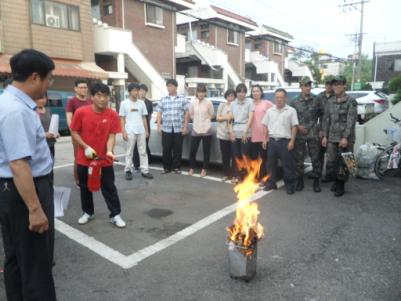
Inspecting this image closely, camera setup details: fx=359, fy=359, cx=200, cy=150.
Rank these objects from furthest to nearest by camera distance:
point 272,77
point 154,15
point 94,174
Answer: point 272,77 < point 154,15 < point 94,174

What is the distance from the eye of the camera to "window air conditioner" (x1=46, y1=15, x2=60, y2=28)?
706 inches

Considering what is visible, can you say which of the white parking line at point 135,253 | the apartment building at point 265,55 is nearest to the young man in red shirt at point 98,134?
the white parking line at point 135,253

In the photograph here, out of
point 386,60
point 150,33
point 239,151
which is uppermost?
point 150,33

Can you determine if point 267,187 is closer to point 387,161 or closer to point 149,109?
point 387,161

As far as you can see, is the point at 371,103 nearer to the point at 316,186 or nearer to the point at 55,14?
the point at 316,186

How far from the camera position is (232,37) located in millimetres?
34781

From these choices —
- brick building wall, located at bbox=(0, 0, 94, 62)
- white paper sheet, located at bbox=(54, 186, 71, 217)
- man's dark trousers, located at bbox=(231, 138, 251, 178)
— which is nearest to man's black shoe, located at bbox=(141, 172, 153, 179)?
man's dark trousers, located at bbox=(231, 138, 251, 178)

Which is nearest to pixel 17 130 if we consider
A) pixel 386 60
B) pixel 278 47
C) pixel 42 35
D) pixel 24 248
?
pixel 24 248

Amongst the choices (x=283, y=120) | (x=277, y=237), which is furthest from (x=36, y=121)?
(x=283, y=120)

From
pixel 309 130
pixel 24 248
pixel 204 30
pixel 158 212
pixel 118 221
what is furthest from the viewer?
pixel 204 30

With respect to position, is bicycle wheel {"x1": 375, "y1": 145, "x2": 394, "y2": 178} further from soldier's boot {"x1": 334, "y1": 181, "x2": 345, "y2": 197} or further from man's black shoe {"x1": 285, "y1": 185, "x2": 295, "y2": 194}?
man's black shoe {"x1": 285, "y1": 185, "x2": 295, "y2": 194}

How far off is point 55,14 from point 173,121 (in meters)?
14.5

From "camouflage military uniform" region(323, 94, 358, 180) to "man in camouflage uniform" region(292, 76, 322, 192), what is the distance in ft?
0.54

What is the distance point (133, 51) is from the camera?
21.2 meters
